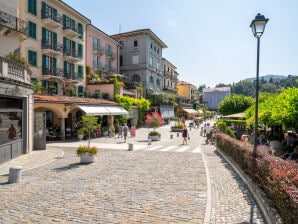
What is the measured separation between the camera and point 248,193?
7.55 meters

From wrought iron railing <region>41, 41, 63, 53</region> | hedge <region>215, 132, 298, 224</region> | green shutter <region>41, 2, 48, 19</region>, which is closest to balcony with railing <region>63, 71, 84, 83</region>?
wrought iron railing <region>41, 41, 63, 53</region>

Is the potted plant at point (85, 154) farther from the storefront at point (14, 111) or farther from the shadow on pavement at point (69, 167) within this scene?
the storefront at point (14, 111)

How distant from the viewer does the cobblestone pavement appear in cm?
575

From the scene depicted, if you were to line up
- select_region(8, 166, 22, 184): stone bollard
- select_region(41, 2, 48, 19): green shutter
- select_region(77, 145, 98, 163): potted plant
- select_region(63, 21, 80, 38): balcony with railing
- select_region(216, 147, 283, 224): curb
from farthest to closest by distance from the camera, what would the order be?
select_region(63, 21, 80, 38): balcony with railing < select_region(41, 2, 48, 19): green shutter < select_region(77, 145, 98, 163): potted plant < select_region(8, 166, 22, 184): stone bollard < select_region(216, 147, 283, 224): curb

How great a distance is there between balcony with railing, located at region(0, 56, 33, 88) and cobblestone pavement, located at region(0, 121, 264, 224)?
437cm

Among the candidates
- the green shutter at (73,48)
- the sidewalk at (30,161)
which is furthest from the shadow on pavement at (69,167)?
the green shutter at (73,48)

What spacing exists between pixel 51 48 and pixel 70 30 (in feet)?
11.9

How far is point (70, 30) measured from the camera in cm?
2725

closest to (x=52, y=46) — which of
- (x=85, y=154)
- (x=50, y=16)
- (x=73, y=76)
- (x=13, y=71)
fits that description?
(x=50, y=16)

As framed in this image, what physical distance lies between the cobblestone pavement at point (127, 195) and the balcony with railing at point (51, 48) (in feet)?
54.1

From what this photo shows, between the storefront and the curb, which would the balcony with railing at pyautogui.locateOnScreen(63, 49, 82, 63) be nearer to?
the storefront

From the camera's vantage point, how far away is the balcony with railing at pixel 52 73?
24595mm

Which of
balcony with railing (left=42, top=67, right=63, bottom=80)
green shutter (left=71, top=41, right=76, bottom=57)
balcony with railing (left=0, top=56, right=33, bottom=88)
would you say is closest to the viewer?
balcony with railing (left=0, top=56, right=33, bottom=88)

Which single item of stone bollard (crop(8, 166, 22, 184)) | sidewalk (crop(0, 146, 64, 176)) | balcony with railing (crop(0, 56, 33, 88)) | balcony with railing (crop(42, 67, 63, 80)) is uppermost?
balcony with railing (crop(42, 67, 63, 80))
